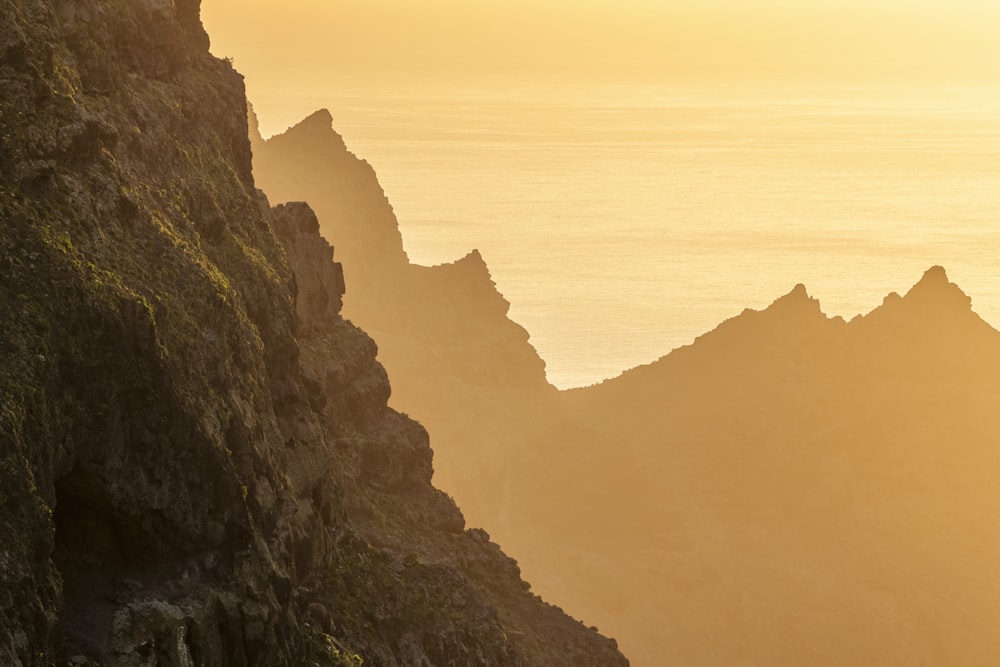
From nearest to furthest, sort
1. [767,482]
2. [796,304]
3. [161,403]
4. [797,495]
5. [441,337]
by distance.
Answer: [161,403] → [797,495] → [767,482] → [796,304] → [441,337]

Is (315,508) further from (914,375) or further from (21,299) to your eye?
(914,375)

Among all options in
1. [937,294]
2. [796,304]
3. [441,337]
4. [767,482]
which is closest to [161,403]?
[767,482]

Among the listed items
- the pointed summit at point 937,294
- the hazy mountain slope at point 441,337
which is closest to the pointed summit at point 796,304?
the pointed summit at point 937,294

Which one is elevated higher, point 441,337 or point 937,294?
point 937,294

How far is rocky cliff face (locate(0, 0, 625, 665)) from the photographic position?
51.6m

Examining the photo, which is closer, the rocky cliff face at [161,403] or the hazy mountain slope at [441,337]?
the rocky cliff face at [161,403]

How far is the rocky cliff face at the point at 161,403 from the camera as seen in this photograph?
51.6m

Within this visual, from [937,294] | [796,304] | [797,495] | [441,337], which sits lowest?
[797,495]

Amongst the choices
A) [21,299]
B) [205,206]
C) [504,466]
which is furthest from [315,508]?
[504,466]

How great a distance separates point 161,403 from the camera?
182 feet

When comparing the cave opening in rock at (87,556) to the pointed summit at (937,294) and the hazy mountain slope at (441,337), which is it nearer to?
the hazy mountain slope at (441,337)

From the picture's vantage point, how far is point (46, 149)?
184 feet

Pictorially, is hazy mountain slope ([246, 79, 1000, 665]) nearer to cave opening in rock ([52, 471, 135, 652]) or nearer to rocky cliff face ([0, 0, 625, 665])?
rocky cliff face ([0, 0, 625, 665])

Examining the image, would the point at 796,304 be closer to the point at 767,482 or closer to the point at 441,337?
the point at 767,482
